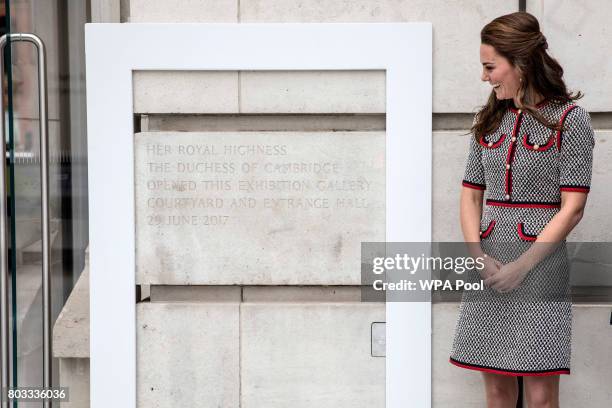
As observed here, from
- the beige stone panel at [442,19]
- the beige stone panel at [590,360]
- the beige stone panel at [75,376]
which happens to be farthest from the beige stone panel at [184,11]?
the beige stone panel at [590,360]

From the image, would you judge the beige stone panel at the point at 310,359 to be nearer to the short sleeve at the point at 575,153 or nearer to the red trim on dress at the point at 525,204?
the red trim on dress at the point at 525,204

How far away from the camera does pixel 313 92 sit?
4.34m

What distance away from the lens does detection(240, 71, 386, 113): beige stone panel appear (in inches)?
171

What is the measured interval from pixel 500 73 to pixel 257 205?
5.03ft

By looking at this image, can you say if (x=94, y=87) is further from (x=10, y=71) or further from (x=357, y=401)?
(x=357, y=401)

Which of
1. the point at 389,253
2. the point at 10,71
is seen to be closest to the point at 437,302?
the point at 389,253

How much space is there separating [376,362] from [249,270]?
847 millimetres

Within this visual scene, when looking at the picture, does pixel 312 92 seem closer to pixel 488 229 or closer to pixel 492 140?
pixel 492 140

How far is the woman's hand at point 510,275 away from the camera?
3404mm

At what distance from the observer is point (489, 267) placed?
3.49 meters

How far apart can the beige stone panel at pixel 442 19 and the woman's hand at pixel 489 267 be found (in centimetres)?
110

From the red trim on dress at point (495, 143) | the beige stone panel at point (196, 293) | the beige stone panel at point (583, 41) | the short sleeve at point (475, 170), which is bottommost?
the beige stone panel at point (196, 293)

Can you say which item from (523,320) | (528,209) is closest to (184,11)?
(528,209)

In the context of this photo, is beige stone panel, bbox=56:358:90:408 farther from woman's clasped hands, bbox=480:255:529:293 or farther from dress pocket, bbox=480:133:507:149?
dress pocket, bbox=480:133:507:149
